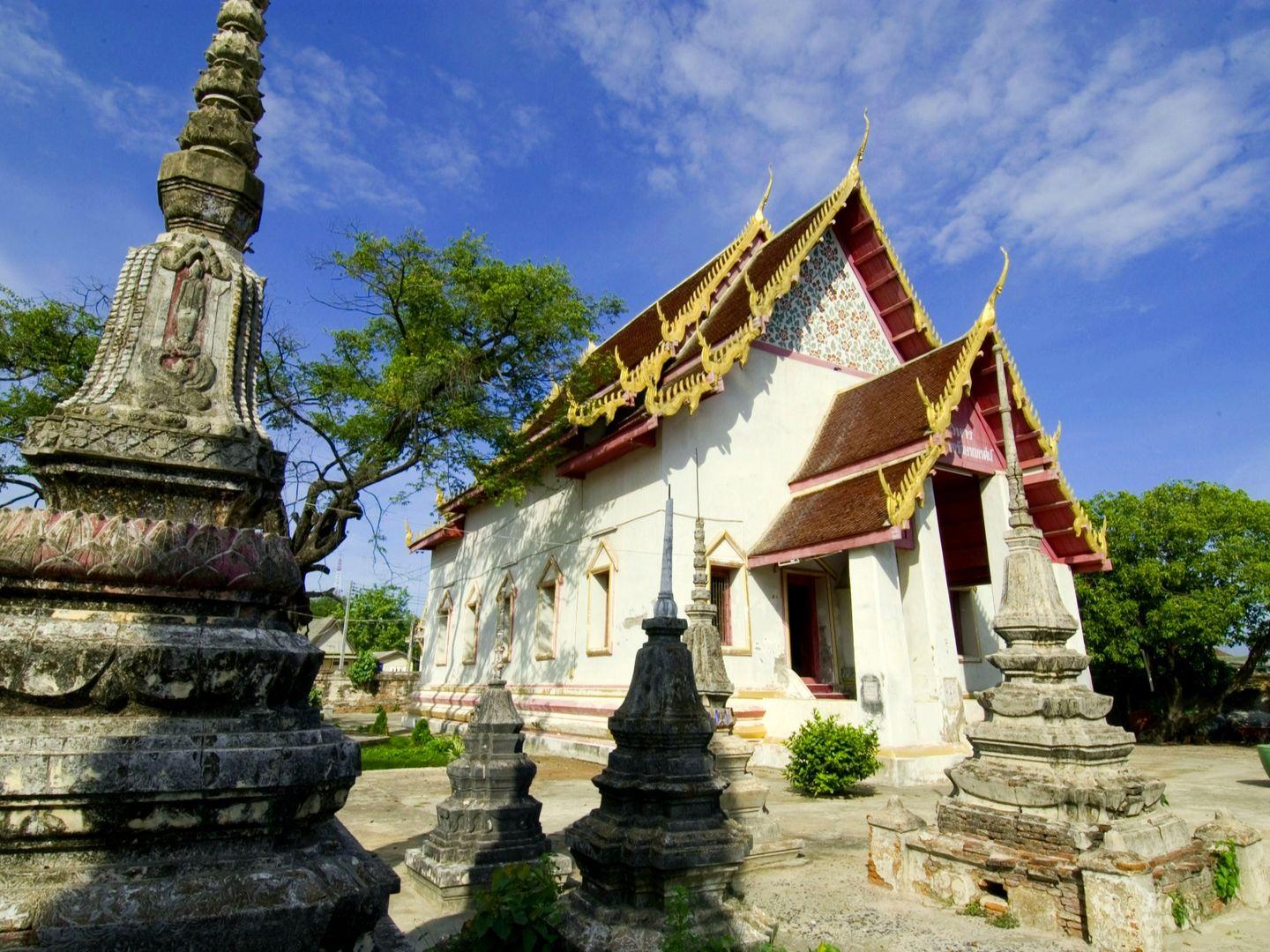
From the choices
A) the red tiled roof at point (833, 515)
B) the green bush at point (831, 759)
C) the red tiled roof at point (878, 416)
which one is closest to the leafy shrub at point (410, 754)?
the green bush at point (831, 759)

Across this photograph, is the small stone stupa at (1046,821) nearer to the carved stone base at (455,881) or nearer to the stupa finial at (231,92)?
the carved stone base at (455,881)

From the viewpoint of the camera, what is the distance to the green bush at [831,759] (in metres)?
8.01

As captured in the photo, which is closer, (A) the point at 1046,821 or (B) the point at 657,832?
(B) the point at 657,832

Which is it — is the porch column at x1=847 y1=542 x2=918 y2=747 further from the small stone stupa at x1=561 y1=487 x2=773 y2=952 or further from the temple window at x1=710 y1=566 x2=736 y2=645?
the small stone stupa at x1=561 y1=487 x2=773 y2=952

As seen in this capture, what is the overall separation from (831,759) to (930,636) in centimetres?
261

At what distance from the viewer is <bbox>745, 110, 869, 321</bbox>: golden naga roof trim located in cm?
1188

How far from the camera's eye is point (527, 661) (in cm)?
1374

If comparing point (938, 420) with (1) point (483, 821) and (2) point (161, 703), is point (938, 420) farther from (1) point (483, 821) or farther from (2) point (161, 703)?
(2) point (161, 703)

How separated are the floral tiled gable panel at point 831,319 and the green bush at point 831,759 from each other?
6.71 m

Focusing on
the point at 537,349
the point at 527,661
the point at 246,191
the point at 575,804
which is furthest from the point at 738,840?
the point at 527,661

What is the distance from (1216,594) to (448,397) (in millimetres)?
14014

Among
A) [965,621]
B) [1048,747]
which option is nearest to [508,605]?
[965,621]

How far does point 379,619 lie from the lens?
146ft

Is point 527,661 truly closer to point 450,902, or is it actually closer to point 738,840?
point 450,902
